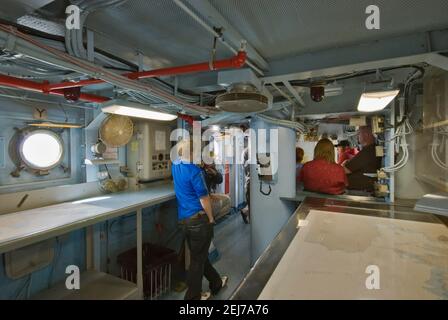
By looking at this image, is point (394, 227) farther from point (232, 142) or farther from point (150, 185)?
point (232, 142)

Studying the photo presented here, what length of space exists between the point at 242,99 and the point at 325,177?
1.66 meters

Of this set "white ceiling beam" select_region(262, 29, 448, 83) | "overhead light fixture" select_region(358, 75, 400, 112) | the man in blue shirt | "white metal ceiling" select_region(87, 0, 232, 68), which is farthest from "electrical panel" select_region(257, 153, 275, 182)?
"white metal ceiling" select_region(87, 0, 232, 68)

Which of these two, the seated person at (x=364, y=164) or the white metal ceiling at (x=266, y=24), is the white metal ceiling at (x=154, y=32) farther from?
the seated person at (x=364, y=164)

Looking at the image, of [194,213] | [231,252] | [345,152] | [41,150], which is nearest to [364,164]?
[345,152]

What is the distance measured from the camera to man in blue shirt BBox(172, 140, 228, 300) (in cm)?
217

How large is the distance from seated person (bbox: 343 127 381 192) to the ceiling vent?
6.02 feet

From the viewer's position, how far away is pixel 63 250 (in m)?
2.26

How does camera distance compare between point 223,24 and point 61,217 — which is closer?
point 223,24

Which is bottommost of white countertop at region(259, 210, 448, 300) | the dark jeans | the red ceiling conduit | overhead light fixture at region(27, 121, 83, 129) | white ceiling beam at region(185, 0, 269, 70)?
the dark jeans

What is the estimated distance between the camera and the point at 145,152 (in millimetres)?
2875

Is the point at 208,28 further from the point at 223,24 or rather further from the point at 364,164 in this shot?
the point at 364,164

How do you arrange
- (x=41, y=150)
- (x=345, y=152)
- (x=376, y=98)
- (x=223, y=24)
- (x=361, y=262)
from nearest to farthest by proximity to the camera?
(x=361, y=262) < (x=223, y=24) < (x=376, y=98) < (x=41, y=150) < (x=345, y=152)

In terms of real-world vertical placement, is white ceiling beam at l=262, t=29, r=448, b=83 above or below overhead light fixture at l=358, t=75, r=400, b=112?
above

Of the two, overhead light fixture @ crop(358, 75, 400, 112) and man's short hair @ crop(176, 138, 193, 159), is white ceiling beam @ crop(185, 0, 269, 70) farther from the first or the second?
man's short hair @ crop(176, 138, 193, 159)
